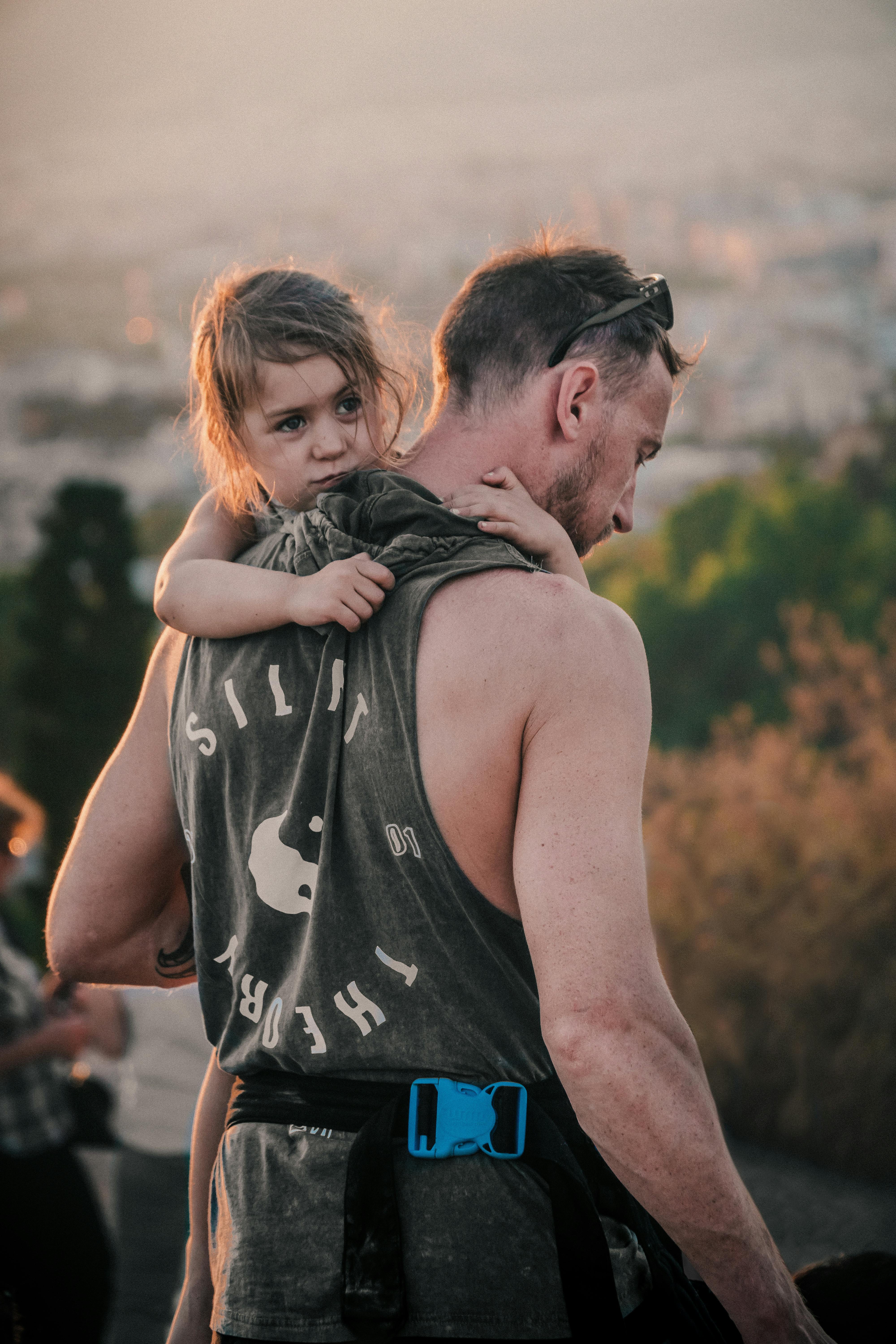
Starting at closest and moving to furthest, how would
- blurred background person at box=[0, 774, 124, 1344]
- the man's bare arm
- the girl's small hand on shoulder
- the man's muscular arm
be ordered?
the man's bare arm → the girl's small hand on shoulder → the man's muscular arm → blurred background person at box=[0, 774, 124, 1344]

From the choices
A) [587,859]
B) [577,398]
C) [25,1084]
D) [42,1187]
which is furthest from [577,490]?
[42,1187]

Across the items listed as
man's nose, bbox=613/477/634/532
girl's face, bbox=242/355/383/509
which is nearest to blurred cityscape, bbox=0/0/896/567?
man's nose, bbox=613/477/634/532

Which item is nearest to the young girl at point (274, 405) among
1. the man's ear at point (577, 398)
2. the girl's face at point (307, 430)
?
the girl's face at point (307, 430)

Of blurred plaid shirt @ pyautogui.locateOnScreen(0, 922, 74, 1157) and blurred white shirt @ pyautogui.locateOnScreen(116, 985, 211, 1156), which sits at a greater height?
blurred plaid shirt @ pyautogui.locateOnScreen(0, 922, 74, 1157)

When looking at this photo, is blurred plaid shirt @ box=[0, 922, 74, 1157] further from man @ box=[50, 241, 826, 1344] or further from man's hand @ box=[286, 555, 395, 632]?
man's hand @ box=[286, 555, 395, 632]

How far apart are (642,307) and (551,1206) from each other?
4.03 ft

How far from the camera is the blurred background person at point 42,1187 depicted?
3.27 m

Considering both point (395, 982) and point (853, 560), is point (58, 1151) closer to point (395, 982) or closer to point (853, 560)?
point (395, 982)

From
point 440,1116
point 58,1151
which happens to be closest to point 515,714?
point 440,1116

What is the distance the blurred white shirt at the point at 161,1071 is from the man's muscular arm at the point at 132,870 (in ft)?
12.1

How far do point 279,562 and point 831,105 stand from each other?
48.6ft

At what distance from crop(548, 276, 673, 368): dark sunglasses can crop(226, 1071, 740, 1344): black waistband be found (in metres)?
1.00

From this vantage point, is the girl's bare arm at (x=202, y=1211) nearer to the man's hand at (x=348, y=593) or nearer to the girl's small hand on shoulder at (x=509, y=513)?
the man's hand at (x=348, y=593)

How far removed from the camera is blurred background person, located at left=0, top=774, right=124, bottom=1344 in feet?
10.7
